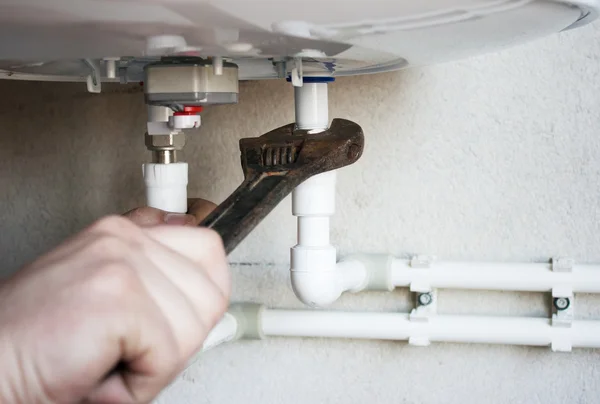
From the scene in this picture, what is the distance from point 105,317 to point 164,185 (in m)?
0.56

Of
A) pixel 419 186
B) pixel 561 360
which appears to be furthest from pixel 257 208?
pixel 561 360

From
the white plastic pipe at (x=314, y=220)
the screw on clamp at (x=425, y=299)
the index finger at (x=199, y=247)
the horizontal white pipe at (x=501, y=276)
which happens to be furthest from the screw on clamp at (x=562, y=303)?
the index finger at (x=199, y=247)

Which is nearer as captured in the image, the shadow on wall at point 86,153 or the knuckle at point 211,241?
the knuckle at point 211,241

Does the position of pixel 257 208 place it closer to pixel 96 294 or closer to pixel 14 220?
pixel 96 294

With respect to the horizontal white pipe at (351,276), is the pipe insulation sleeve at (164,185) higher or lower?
higher

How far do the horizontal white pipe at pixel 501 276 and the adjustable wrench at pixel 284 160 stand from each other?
0.27m

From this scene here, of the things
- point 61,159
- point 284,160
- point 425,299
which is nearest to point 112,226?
point 284,160

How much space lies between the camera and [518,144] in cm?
99

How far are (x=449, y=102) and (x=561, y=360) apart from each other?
0.38m

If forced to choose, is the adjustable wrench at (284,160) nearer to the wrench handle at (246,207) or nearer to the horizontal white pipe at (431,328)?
the wrench handle at (246,207)

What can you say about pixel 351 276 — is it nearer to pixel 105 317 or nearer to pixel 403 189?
pixel 403 189

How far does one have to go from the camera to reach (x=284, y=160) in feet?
2.46

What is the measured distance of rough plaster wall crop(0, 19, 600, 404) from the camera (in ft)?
3.21

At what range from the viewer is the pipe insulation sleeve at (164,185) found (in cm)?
83
